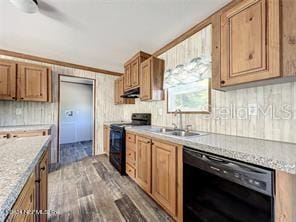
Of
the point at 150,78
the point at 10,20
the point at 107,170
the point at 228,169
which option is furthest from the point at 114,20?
the point at 107,170

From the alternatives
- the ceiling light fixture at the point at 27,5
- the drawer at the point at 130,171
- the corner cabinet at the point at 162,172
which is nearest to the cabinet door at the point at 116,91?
the drawer at the point at 130,171

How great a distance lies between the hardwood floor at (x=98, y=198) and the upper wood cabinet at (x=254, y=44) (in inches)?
65.9

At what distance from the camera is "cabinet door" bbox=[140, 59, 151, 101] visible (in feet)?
9.01

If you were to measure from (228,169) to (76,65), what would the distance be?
13.3 feet

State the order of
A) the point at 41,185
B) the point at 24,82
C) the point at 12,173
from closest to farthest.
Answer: the point at 12,173 → the point at 41,185 → the point at 24,82

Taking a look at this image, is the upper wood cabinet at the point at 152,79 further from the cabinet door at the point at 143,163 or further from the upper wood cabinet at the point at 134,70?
the cabinet door at the point at 143,163

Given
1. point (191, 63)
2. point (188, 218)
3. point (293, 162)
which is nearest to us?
point (293, 162)

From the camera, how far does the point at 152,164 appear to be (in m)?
2.03

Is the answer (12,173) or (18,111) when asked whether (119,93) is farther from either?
(12,173)

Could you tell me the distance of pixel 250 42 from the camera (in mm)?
1244

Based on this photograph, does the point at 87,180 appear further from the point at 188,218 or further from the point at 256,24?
the point at 256,24

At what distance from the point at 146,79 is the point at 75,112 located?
4378 millimetres

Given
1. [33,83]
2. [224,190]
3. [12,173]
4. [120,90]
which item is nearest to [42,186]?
[12,173]

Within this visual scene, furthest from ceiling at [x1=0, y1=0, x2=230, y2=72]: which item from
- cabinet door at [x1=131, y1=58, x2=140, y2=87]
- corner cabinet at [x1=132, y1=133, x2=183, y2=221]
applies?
corner cabinet at [x1=132, y1=133, x2=183, y2=221]
